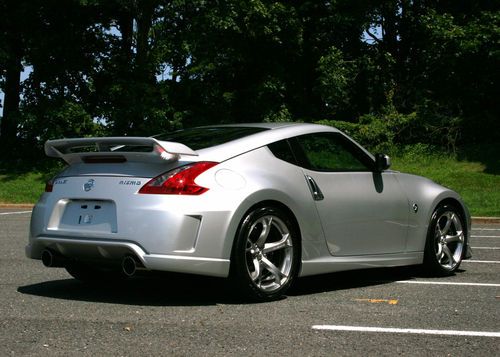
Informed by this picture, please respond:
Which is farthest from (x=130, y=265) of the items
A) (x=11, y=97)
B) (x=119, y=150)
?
(x=11, y=97)

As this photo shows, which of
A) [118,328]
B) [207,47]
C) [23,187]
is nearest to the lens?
[118,328]

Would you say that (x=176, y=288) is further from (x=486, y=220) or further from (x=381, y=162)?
(x=486, y=220)

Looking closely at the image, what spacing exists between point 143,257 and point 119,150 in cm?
100

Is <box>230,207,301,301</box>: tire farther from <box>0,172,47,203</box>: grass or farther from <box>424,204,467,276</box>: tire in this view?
<box>0,172,47,203</box>: grass

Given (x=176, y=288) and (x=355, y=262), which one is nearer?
(x=355, y=262)

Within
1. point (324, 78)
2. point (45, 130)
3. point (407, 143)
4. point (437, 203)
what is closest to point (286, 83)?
point (324, 78)

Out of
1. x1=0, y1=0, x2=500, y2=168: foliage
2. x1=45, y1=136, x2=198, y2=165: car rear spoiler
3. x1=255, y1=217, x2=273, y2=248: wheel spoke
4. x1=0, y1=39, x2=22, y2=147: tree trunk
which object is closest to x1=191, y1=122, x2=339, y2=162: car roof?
x1=45, y1=136, x2=198, y2=165: car rear spoiler

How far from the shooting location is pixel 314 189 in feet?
23.7

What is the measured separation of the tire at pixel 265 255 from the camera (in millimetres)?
6562

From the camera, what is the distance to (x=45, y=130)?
1207 inches

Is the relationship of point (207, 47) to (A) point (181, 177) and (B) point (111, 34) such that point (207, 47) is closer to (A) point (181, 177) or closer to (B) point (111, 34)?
(B) point (111, 34)

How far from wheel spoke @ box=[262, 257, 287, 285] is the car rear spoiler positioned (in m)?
0.97

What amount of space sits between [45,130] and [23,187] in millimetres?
4407

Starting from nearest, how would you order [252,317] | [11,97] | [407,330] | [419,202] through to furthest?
1. [407,330]
2. [252,317]
3. [419,202]
4. [11,97]
